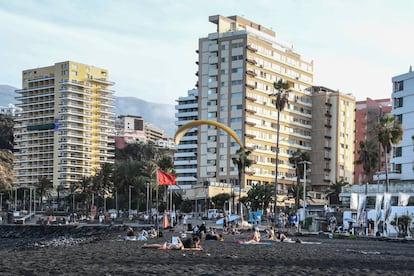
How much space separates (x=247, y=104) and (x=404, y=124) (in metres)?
44.2

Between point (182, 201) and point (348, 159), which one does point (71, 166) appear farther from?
point (348, 159)

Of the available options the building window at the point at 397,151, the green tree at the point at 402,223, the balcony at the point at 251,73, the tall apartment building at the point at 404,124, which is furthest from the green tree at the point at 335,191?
the green tree at the point at 402,223

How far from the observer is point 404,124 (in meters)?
85.1

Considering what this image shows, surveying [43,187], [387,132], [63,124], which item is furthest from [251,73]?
[387,132]

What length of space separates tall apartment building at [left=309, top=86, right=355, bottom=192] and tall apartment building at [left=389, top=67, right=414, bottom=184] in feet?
153

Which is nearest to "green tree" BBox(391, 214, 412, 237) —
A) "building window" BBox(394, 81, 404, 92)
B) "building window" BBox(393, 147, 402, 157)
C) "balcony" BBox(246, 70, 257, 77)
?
"building window" BBox(393, 147, 402, 157)

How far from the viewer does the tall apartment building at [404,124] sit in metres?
83.4

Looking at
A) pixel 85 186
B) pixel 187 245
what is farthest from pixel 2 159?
pixel 187 245

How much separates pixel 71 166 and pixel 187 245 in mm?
137079

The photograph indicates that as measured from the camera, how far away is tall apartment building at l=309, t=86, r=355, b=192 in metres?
134

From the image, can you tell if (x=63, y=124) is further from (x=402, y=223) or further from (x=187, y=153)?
(x=402, y=223)

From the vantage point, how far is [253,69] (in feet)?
415

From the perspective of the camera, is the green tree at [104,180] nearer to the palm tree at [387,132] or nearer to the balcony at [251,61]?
the balcony at [251,61]

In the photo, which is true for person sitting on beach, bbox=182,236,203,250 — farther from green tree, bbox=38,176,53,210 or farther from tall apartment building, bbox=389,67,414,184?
green tree, bbox=38,176,53,210
